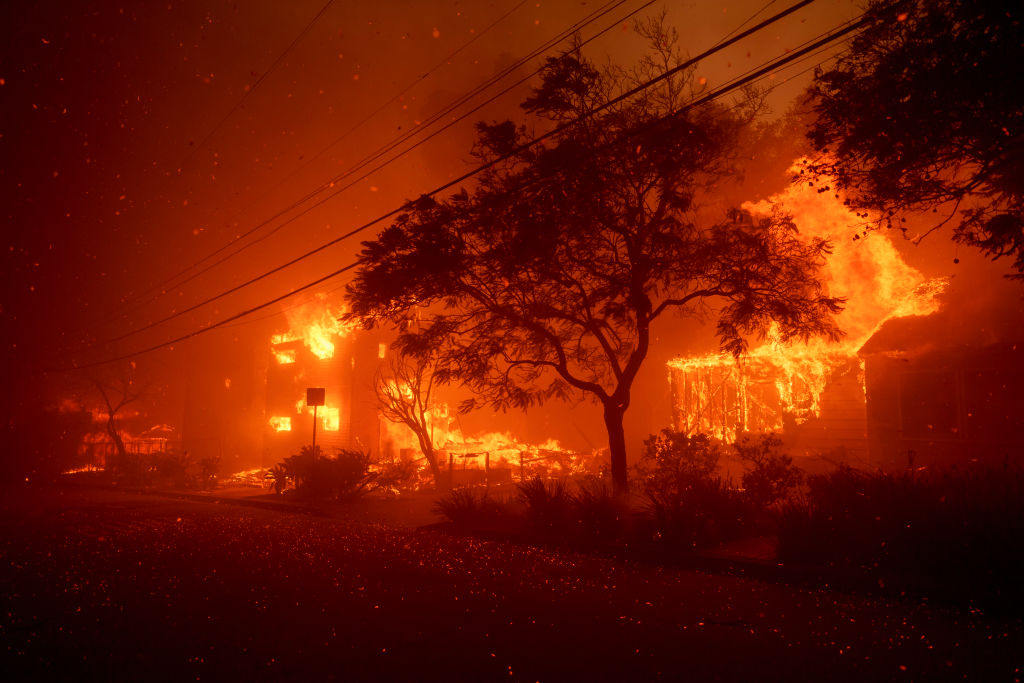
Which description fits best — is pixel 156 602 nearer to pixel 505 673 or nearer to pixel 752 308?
pixel 505 673

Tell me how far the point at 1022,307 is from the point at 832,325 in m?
6.77

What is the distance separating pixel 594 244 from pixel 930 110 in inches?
259

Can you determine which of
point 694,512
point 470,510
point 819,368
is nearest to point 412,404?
point 470,510

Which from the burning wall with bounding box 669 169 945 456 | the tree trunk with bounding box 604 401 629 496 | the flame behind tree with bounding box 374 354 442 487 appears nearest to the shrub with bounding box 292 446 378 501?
the flame behind tree with bounding box 374 354 442 487

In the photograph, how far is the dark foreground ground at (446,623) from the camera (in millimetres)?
4949

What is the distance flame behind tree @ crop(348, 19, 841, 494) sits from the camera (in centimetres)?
1345

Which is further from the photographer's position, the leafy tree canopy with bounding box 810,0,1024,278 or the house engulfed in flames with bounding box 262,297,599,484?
the house engulfed in flames with bounding box 262,297,599,484

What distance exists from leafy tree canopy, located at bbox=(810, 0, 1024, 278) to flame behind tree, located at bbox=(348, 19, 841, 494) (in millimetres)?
3313

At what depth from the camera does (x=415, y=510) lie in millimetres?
17109

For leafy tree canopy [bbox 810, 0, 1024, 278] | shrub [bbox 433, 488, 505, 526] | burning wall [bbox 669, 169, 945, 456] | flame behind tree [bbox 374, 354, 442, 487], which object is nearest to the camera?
leafy tree canopy [bbox 810, 0, 1024, 278]

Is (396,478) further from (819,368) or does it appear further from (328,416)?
(328,416)

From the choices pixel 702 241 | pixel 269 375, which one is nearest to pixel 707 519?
pixel 702 241

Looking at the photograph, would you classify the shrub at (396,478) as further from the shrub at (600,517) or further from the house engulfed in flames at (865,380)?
the shrub at (600,517)

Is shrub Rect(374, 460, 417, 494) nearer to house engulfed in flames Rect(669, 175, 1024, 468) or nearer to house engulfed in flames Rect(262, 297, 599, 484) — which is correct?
house engulfed in flames Rect(262, 297, 599, 484)
